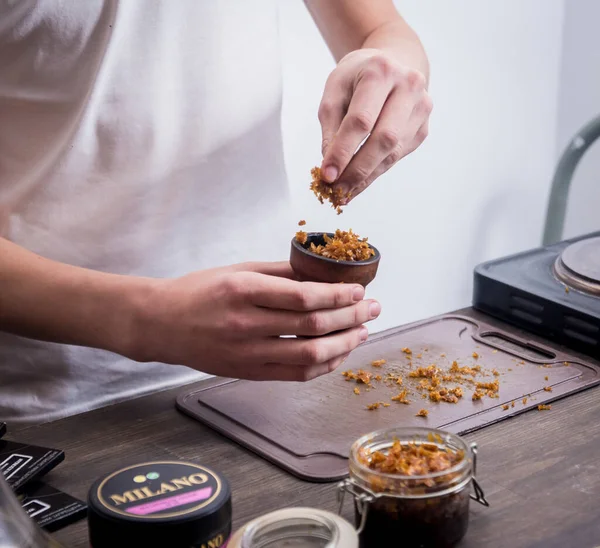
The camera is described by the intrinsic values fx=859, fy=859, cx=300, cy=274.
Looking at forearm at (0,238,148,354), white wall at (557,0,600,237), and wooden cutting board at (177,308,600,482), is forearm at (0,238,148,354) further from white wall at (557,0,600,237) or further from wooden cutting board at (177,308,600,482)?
white wall at (557,0,600,237)

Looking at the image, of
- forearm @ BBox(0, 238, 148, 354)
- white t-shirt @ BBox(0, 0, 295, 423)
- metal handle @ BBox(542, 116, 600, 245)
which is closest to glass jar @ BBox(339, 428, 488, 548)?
forearm @ BBox(0, 238, 148, 354)

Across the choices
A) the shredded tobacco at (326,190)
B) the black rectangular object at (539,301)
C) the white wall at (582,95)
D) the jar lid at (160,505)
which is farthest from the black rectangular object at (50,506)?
the white wall at (582,95)

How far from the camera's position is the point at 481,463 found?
97cm

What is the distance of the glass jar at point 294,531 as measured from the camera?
72 cm

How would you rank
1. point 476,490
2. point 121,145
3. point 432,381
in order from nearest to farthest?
point 476,490
point 432,381
point 121,145

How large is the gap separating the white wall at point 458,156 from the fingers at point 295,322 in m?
1.27

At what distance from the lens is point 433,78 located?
2.50 metres

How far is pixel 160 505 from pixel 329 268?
397 mm

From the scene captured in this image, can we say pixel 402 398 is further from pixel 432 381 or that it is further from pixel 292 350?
pixel 292 350

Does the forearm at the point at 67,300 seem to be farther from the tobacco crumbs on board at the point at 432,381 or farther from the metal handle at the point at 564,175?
the metal handle at the point at 564,175

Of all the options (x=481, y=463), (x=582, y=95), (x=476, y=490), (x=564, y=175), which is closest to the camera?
(x=476, y=490)

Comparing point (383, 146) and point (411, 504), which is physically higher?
point (383, 146)

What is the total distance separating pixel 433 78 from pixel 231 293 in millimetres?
1692

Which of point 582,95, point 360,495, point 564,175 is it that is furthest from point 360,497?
point 582,95
